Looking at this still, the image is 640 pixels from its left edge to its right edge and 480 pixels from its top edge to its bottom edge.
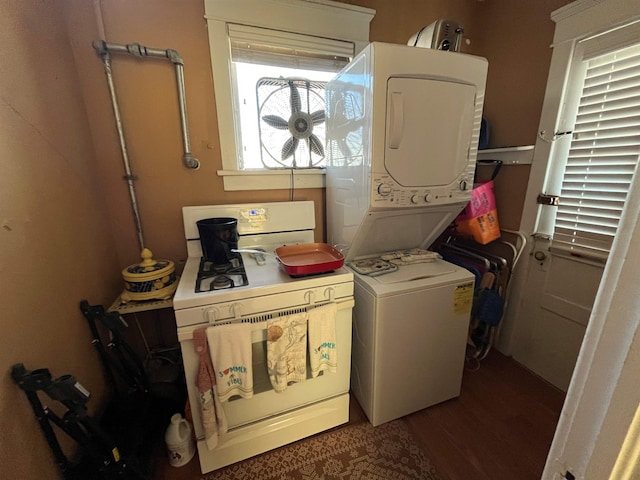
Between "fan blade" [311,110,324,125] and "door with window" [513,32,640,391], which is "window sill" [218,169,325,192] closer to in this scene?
"fan blade" [311,110,324,125]

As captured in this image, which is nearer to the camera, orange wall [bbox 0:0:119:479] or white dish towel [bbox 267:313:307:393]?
orange wall [bbox 0:0:119:479]

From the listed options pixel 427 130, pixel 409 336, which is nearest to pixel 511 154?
pixel 427 130

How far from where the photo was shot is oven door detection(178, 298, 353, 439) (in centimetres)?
113

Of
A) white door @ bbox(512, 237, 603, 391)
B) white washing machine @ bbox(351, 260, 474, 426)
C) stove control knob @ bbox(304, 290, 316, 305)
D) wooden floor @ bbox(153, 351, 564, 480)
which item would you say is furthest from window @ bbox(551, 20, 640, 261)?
stove control knob @ bbox(304, 290, 316, 305)

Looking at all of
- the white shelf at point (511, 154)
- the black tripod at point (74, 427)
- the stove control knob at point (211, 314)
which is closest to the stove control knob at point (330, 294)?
the stove control knob at point (211, 314)

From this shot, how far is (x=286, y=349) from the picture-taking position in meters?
1.19

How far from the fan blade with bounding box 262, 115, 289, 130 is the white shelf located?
145 cm

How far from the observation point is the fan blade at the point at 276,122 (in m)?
1.67

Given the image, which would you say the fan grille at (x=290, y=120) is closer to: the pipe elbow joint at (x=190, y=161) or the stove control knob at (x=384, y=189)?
the pipe elbow joint at (x=190, y=161)

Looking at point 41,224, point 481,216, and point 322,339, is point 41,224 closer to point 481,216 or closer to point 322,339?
point 322,339

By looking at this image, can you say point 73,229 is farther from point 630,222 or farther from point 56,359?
point 630,222

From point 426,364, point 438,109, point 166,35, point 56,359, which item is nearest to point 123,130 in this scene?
point 166,35

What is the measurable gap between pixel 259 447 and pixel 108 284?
114 cm

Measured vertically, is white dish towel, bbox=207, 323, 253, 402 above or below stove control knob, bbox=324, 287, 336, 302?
below
